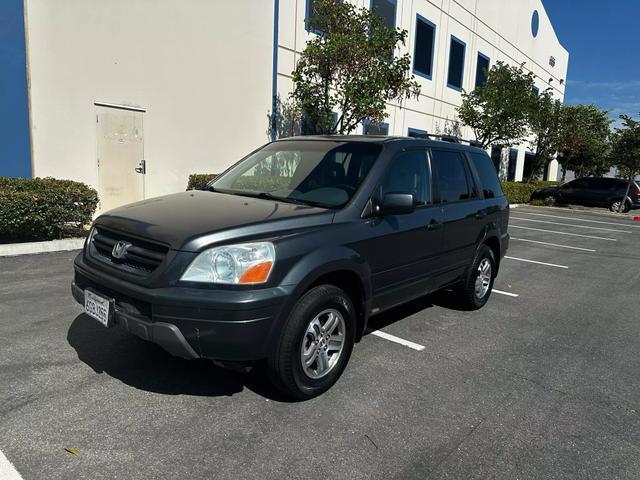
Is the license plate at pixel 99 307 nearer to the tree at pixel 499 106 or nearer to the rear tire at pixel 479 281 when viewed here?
the rear tire at pixel 479 281

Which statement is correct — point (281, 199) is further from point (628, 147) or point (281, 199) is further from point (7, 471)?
point (628, 147)

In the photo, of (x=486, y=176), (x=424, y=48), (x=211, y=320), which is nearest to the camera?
(x=211, y=320)

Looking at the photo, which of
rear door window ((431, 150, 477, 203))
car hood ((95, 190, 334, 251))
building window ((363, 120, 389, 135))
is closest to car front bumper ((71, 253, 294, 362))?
car hood ((95, 190, 334, 251))

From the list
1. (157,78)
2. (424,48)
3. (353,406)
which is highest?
(424,48)

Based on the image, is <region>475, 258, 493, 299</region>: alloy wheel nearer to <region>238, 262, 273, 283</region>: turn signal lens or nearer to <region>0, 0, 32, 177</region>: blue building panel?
<region>238, 262, 273, 283</region>: turn signal lens

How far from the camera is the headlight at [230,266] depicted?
115 inches

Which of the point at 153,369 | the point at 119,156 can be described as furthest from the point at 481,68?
the point at 153,369

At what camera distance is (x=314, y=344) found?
337cm

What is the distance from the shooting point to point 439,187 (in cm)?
476

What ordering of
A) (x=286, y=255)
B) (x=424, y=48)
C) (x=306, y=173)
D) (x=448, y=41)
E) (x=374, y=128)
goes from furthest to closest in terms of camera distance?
(x=448, y=41) < (x=424, y=48) < (x=374, y=128) < (x=306, y=173) < (x=286, y=255)

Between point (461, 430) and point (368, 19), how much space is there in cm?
1021

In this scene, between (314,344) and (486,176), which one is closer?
(314,344)

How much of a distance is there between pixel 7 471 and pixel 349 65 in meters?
10.1

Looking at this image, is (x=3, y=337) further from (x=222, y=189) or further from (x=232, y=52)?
(x=232, y=52)
